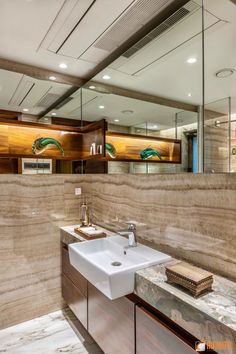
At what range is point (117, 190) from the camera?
2572 mm

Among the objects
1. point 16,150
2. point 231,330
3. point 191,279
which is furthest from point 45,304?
point 231,330

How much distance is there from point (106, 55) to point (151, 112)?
822 millimetres

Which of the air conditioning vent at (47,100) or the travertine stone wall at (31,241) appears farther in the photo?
the air conditioning vent at (47,100)

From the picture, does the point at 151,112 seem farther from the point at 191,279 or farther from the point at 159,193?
the point at 191,279

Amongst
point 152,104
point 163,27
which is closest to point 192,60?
point 163,27

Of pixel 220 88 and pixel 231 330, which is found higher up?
pixel 220 88

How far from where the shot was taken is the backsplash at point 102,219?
158 centimetres

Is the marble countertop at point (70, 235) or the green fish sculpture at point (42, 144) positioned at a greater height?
the green fish sculpture at point (42, 144)

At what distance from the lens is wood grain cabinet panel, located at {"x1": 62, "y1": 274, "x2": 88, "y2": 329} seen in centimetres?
223

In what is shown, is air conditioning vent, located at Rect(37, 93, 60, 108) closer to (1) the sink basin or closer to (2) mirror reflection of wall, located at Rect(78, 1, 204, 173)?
(2) mirror reflection of wall, located at Rect(78, 1, 204, 173)

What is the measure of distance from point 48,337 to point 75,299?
1.57ft

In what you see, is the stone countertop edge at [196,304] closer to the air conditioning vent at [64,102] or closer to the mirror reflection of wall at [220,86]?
the mirror reflection of wall at [220,86]

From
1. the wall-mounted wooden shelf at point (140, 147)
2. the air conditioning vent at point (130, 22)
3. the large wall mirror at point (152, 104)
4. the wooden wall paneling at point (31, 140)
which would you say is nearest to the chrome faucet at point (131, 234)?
the large wall mirror at point (152, 104)

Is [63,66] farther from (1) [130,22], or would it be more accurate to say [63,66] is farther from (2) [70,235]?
(2) [70,235]
